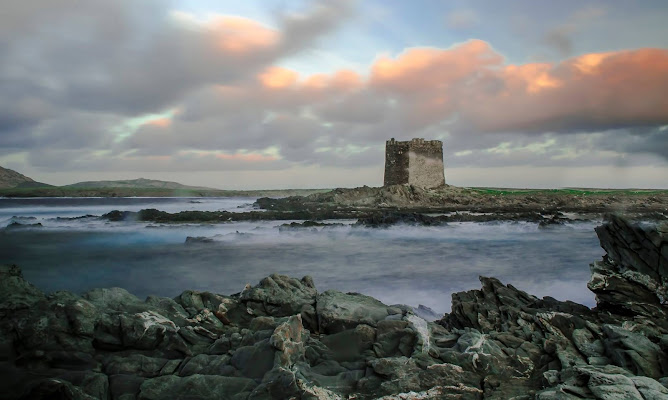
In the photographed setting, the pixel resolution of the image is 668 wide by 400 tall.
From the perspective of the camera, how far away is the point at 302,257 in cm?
1207

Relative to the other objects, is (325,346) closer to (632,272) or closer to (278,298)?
(278,298)

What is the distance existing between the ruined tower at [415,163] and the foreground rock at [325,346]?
2830cm

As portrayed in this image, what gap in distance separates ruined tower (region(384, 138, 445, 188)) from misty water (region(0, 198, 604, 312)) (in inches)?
641

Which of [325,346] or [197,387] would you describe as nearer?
[197,387]

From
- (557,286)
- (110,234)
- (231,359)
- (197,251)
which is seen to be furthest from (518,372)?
(110,234)

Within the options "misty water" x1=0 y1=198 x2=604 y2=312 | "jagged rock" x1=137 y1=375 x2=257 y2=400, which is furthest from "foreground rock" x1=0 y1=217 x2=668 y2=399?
"misty water" x1=0 y1=198 x2=604 y2=312

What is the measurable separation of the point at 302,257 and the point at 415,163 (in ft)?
77.2

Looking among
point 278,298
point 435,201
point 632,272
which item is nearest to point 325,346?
point 278,298

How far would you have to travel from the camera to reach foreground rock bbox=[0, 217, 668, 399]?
345 cm

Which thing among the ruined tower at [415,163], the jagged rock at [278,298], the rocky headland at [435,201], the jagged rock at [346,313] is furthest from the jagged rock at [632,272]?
the ruined tower at [415,163]

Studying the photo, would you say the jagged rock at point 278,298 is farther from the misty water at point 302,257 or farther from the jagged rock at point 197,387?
the misty water at point 302,257

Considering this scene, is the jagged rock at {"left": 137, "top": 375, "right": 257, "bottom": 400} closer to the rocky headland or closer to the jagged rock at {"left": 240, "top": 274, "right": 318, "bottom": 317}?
the jagged rock at {"left": 240, "top": 274, "right": 318, "bottom": 317}

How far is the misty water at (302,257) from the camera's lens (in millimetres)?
8461

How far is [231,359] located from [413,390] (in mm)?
1665
